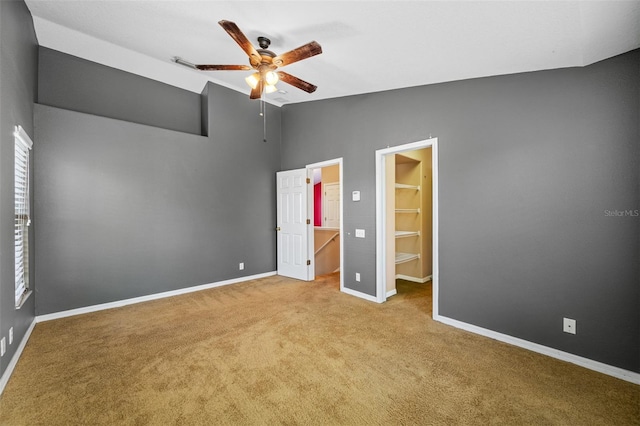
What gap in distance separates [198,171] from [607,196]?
16.6 feet

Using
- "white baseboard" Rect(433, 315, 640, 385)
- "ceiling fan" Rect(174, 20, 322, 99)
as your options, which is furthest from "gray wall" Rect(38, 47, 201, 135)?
"white baseboard" Rect(433, 315, 640, 385)

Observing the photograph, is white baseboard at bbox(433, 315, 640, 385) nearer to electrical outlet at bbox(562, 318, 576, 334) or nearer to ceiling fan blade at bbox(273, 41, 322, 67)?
electrical outlet at bbox(562, 318, 576, 334)

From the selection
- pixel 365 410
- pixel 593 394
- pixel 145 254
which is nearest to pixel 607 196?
pixel 593 394

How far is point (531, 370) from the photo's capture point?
2.23 meters

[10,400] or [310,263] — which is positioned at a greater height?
[310,263]

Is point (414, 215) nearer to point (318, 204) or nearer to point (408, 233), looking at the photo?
point (408, 233)

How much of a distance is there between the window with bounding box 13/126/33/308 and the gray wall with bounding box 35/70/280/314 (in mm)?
403

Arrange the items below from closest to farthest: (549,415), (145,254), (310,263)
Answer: (549,415) → (145,254) → (310,263)

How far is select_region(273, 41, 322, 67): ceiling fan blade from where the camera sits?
7.23ft

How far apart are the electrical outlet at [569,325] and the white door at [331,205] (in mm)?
5950

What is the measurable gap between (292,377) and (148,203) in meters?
3.39

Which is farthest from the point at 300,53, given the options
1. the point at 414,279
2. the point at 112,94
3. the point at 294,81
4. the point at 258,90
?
the point at 414,279

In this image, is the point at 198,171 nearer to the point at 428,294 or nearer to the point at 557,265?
the point at 428,294

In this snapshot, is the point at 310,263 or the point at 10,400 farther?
the point at 310,263
